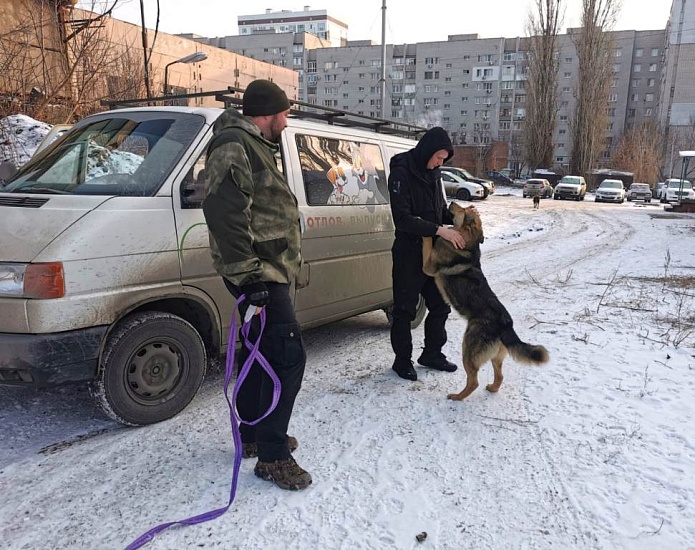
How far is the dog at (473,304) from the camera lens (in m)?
3.70

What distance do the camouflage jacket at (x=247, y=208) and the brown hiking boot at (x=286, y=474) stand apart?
39.3 inches

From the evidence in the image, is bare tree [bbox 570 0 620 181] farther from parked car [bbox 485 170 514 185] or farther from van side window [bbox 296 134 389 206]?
van side window [bbox 296 134 389 206]

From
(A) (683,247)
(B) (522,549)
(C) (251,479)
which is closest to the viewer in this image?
(B) (522,549)

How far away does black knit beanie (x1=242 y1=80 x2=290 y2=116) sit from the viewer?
2605 mm

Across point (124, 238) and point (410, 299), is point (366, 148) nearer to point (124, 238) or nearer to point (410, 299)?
point (410, 299)

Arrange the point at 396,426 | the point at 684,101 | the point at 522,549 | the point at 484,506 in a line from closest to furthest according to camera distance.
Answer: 1. the point at 522,549
2. the point at 484,506
3. the point at 396,426
4. the point at 684,101

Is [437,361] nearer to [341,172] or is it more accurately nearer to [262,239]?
[341,172]

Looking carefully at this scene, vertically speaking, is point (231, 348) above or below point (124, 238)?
below

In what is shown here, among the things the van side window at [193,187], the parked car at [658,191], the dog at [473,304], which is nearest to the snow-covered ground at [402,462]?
the dog at [473,304]

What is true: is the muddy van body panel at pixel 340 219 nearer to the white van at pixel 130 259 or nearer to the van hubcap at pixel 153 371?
the white van at pixel 130 259

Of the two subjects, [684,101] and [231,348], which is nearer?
[231,348]

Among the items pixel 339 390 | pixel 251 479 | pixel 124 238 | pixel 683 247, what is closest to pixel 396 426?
pixel 339 390

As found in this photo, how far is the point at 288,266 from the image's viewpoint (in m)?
2.70

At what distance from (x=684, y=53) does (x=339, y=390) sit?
Answer: 81025 millimetres
